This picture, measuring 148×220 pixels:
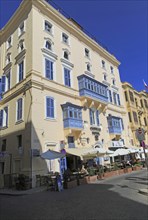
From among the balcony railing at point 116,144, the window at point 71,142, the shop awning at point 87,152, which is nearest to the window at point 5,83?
the window at point 71,142

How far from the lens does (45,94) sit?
17.8 meters

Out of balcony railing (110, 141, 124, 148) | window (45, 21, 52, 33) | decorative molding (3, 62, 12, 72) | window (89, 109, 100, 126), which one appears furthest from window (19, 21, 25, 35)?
balcony railing (110, 141, 124, 148)

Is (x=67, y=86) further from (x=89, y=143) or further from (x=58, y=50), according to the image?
(x=89, y=143)

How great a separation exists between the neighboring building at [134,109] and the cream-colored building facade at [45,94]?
6.73 metres

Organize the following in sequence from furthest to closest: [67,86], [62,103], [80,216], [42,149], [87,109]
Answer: [87,109] → [67,86] → [62,103] → [42,149] → [80,216]

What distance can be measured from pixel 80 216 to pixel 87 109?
16262 mm

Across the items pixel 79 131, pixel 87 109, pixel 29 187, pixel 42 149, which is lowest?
pixel 29 187

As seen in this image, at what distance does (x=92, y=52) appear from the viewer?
27938 millimetres

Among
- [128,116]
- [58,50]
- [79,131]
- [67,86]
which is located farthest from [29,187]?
[128,116]

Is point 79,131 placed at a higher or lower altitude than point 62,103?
lower

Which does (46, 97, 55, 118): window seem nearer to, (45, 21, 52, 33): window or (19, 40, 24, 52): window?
(19, 40, 24, 52): window

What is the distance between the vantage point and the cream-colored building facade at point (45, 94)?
1633 cm

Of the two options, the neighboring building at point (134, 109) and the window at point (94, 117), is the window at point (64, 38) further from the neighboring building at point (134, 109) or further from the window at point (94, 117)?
the neighboring building at point (134, 109)

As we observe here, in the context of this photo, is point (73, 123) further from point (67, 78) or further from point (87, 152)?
point (67, 78)
